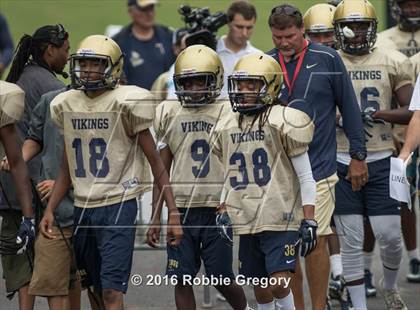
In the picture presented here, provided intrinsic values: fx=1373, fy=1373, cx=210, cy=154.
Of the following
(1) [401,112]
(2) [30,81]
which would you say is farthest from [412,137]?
(2) [30,81]

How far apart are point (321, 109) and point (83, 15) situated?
6053 millimetres

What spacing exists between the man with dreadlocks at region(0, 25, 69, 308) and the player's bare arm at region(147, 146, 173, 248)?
69 cm

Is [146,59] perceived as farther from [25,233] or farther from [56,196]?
[25,233]

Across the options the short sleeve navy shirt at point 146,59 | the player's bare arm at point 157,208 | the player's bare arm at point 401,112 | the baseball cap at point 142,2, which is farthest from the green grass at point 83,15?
the player's bare arm at point 157,208

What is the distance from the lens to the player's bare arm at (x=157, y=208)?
7.77m

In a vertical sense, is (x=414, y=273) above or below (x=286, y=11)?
below

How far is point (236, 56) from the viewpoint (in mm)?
10938

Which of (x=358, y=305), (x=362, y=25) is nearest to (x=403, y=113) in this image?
(x=362, y=25)

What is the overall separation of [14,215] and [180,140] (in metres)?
1.08

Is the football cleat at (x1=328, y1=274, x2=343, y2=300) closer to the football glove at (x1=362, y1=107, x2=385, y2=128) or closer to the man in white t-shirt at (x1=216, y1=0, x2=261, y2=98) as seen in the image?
the football glove at (x1=362, y1=107, x2=385, y2=128)

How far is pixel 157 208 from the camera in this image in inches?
309

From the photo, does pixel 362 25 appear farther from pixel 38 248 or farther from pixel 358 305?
pixel 38 248

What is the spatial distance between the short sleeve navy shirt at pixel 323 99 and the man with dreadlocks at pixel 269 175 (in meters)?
0.61

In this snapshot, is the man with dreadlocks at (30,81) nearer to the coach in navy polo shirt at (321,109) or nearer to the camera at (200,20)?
the coach in navy polo shirt at (321,109)
